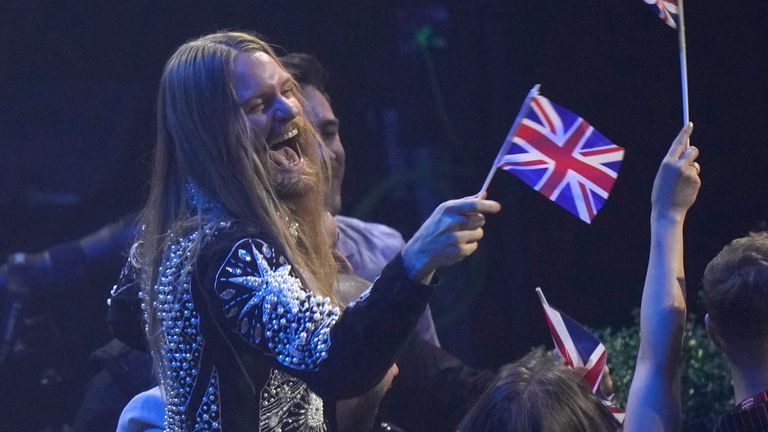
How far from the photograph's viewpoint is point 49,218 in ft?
12.5

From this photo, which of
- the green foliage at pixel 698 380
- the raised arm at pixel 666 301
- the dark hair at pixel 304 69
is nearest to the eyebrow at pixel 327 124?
the dark hair at pixel 304 69

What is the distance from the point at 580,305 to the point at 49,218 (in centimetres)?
227

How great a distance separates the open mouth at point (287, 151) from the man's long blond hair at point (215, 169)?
0.02 m

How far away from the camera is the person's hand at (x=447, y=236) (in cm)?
186

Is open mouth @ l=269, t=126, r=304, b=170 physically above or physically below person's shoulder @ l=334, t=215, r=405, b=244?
above

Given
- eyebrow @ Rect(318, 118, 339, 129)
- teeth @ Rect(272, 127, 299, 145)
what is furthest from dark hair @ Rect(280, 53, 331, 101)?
teeth @ Rect(272, 127, 299, 145)

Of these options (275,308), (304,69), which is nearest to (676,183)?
(275,308)

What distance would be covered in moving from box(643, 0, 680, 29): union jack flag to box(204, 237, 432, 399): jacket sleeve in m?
0.88

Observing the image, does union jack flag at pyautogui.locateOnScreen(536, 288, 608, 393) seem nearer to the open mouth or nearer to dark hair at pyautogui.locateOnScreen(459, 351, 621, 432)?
dark hair at pyautogui.locateOnScreen(459, 351, 621, 432)

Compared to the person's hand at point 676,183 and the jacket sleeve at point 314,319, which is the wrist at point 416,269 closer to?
the jacket sleeve at point 314,319

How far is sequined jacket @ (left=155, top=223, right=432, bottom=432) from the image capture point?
6.25 feet

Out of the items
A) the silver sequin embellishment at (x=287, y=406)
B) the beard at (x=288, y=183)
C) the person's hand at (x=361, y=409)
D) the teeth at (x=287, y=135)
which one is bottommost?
the person's hand at (x=361, y=409)

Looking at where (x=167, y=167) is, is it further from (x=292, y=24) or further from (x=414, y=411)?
(x=292, y=24)

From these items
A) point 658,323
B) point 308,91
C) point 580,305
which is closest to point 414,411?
point 658,323
